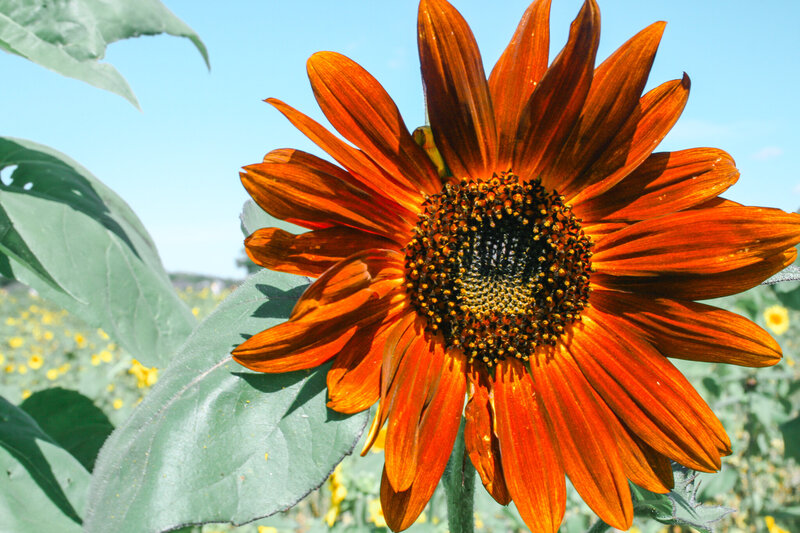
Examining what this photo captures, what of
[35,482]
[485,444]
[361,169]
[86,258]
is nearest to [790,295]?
[485,444]

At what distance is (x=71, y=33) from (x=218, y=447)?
0.79 m

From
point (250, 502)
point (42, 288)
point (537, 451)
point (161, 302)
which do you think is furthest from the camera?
point (161, 302)

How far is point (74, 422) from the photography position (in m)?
1.54

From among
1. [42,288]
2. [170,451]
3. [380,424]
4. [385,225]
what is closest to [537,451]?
[380,424]

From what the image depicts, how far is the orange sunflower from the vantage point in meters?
0.84

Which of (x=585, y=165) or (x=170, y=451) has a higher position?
(x=585, y=165)

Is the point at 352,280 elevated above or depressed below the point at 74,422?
above

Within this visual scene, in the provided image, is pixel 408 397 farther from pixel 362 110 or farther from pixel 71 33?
pixel 71 33

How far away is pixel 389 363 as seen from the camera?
0.83 meters

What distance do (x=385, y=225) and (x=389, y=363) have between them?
24cm

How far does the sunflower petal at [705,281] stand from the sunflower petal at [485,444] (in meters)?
0.31

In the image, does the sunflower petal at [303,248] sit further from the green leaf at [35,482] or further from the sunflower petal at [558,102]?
the green leaf at [35,482]

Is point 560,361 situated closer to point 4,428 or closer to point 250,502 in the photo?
point 250,502

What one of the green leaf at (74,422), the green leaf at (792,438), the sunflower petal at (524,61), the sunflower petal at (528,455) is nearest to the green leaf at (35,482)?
the green leaf at (74,422)
